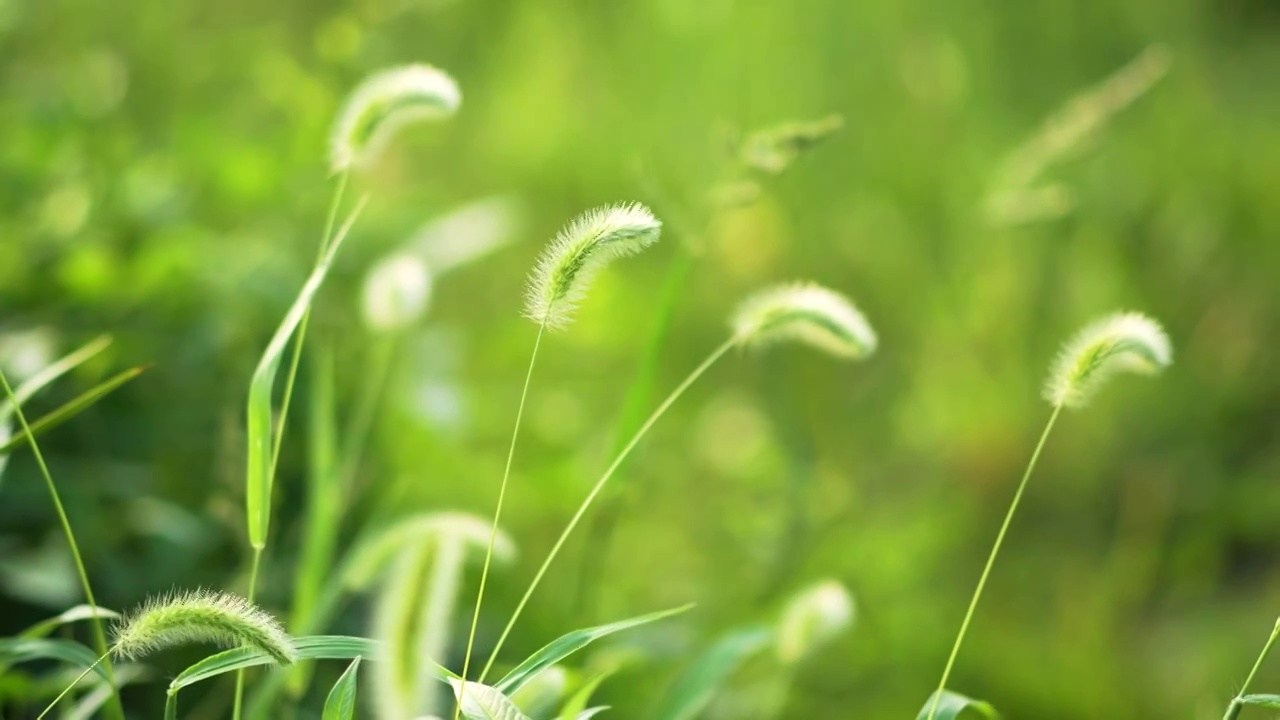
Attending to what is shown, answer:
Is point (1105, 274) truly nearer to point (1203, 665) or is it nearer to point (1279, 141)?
point (1203, 665)

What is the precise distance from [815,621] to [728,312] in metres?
1.66

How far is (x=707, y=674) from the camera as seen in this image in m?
1.05

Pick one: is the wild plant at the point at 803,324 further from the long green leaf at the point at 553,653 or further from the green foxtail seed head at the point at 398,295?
the green foxtail seed head at the point at 398,295

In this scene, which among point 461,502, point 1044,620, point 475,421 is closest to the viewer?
point 461,502

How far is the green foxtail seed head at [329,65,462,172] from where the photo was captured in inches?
36.3

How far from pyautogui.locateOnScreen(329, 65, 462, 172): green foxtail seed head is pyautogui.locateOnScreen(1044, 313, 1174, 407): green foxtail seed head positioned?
0.50 metres

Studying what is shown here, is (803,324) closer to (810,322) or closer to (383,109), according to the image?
(810,322)

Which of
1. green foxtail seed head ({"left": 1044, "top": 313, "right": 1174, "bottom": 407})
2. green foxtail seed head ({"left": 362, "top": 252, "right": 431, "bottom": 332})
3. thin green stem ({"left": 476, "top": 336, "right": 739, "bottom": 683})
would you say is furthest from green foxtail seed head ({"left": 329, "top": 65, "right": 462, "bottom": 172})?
green foxtail seed head ({"left": 1044, "top": 313, "right": 1174, "bottom": 407})

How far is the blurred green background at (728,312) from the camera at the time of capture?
1559mm

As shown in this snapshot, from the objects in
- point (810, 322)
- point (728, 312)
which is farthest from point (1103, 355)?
point (728, 312)

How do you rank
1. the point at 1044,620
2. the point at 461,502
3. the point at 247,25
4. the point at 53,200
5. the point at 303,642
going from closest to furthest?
the point at 303,642
the point at 53,200
the point at 461,502
the point at 1044,620
the point at 247,25

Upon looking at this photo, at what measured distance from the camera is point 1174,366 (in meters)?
2.27

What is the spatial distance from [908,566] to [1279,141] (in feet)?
5.96

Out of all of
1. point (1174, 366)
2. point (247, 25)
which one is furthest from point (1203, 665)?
point (247, 25)
